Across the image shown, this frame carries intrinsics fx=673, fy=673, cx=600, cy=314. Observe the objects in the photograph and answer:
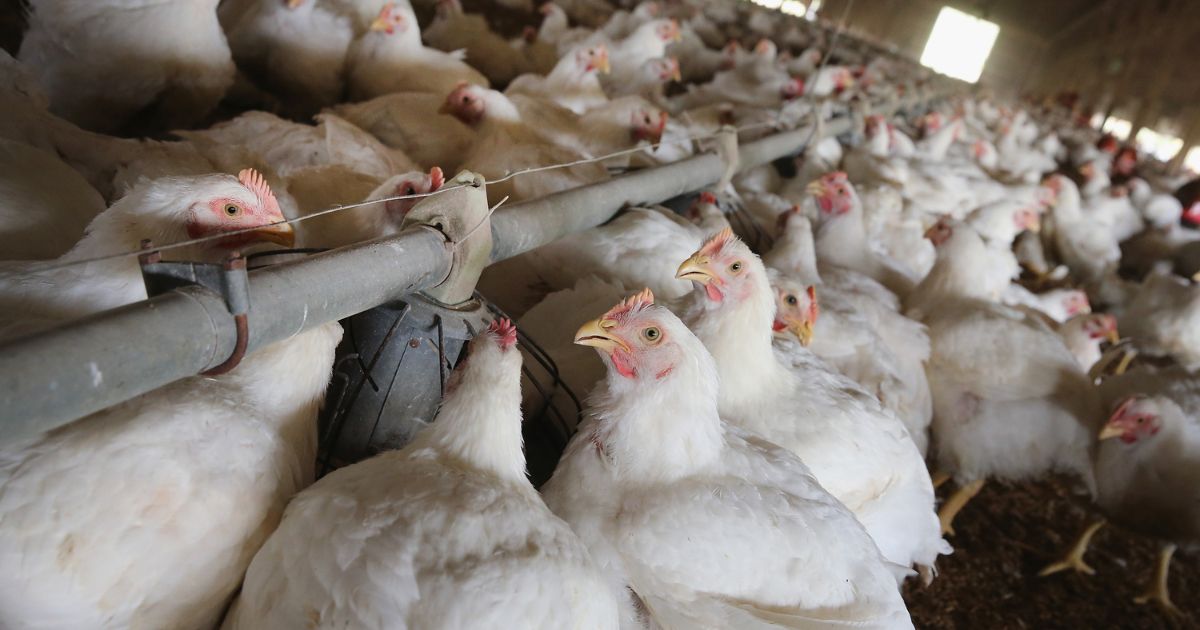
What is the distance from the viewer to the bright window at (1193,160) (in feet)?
39.3

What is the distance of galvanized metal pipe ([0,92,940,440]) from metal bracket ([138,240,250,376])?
1 centimetres

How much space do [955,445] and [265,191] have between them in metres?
3.09

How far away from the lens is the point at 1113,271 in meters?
6.43

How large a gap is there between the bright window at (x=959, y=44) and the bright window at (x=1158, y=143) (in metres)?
4.56

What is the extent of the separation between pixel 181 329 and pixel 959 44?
21.0 metres

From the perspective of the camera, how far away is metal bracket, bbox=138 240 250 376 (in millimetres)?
862

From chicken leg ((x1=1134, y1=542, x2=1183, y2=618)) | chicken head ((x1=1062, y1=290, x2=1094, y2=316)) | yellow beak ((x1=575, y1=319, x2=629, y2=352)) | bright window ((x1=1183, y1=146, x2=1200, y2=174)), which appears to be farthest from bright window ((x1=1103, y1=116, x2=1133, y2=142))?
yellow beak ((x1=575, y1=319, x2=629, y2=352))

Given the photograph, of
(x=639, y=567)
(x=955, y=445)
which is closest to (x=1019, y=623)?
(x=955, y=445)

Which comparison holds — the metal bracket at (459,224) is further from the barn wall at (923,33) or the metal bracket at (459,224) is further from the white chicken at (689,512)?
the barn wall at (923,33)

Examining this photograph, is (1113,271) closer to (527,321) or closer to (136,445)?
(527,321)

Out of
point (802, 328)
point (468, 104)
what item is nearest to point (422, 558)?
point (802, 328)

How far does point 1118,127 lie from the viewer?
580 inches

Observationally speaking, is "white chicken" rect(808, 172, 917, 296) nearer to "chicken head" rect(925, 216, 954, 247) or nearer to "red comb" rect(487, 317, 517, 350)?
"chicken head" rect(925, 216, 954, 247)

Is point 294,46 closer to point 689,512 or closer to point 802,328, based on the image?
point 802,328
